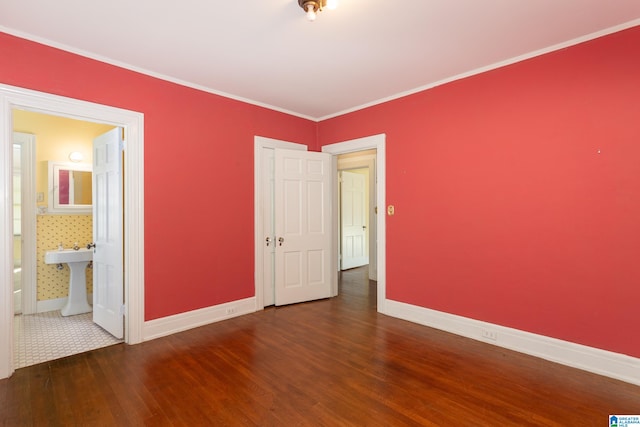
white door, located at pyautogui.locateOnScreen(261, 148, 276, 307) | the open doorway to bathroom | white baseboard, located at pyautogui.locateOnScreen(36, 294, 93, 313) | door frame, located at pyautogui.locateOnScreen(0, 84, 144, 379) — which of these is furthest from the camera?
white door, located at pyautogui.locateOnScreen(261, 148, 276, 307)

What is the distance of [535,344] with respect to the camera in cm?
285

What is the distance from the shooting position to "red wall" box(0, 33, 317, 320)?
282cm

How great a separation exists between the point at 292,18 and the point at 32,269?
14.4ft

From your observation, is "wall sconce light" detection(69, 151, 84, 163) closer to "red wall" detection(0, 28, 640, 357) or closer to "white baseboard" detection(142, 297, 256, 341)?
"red wall" detection(0, 28, 640, 357)

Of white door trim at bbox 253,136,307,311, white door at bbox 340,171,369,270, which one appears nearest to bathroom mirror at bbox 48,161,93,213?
white door trim at bbox 253,136,307,311

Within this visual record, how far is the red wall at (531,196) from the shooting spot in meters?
2.48

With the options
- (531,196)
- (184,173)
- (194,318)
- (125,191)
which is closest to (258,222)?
(184,173)

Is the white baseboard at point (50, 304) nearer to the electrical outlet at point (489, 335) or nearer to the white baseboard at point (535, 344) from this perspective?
the white baseboard at point (535, 344)

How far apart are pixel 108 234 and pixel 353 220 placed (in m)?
4.84

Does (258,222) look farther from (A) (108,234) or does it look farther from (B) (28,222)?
(B) (28,222)

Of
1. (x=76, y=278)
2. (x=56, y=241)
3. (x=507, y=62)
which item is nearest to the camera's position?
(x=507, y=62)

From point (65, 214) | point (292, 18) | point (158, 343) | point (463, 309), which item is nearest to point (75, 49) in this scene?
point (292, 18)

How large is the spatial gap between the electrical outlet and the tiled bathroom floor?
369cm

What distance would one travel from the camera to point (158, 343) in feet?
10.3
